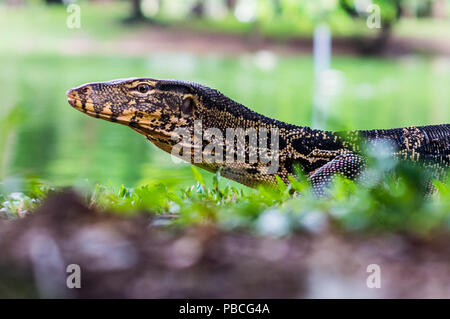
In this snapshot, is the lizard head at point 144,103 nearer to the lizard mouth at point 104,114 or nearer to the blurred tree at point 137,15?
the lizard mouth at point 104,114

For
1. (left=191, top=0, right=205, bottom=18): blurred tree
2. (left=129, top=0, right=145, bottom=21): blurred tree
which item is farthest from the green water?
(left=191, top=0, right=205, bottom=18): blurred tree

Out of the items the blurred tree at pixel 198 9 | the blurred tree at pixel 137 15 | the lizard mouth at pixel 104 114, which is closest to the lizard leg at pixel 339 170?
the lizard mouth at pixel 104 114

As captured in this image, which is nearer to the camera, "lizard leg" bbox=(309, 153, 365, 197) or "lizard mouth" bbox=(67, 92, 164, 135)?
"lizard leg" bbox=(309, 153, 365, 197)

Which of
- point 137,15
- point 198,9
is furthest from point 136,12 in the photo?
point 198,9

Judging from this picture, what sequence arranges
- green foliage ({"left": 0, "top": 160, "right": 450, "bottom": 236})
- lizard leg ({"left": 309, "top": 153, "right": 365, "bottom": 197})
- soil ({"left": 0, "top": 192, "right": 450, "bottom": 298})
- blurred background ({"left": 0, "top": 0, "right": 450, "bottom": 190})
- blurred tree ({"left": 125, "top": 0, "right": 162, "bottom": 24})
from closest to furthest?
soil ({"left": 0, "top": 192, "right": 450, "bottom": 298}) < green foliage ({"left": 0, "top": 160, "right": 450, "bottom": 236}) < lizard leg ({"left": 309, "top": 153, "right": 365, "bottom": 197}) < blurred background ({"left": 0, "top": 0, "right": 450, "bottom": 190}) < blurred tree ({"left": 125, "top": 0, "right": 162, "bottom": 24})

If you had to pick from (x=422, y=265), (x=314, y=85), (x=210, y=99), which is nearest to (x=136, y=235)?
(x=422, y=265)

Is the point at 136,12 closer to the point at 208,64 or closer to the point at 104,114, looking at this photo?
the point at 208,64

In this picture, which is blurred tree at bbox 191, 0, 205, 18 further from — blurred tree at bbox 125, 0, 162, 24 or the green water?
the green water
